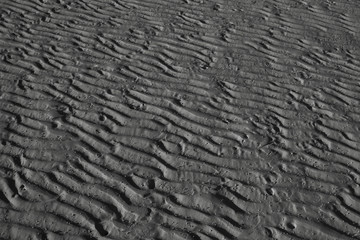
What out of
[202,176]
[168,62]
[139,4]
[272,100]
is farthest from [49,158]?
[139,4]

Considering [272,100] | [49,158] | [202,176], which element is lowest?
[49,158]

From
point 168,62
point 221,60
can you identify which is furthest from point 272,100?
point 168,62

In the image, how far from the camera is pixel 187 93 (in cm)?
582

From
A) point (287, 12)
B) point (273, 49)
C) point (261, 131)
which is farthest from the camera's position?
point (287, 12)

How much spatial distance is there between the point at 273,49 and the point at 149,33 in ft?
6.66

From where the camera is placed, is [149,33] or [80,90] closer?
[80,90]

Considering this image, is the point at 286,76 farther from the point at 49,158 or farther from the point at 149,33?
the point at 49,158

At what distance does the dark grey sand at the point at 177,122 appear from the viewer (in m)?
4.24

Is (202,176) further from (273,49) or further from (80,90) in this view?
(273,49)

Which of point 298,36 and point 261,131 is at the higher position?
point 298,36

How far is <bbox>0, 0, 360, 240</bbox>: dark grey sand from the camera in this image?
424cm

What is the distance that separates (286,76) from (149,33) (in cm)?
236

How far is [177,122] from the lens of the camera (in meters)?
5.33

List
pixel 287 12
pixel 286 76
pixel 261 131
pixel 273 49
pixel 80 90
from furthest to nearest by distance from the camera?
pixel 287 12 < pixel 273 49 < pixel 286 76 < pixel 80 90 < pixel 261 131
